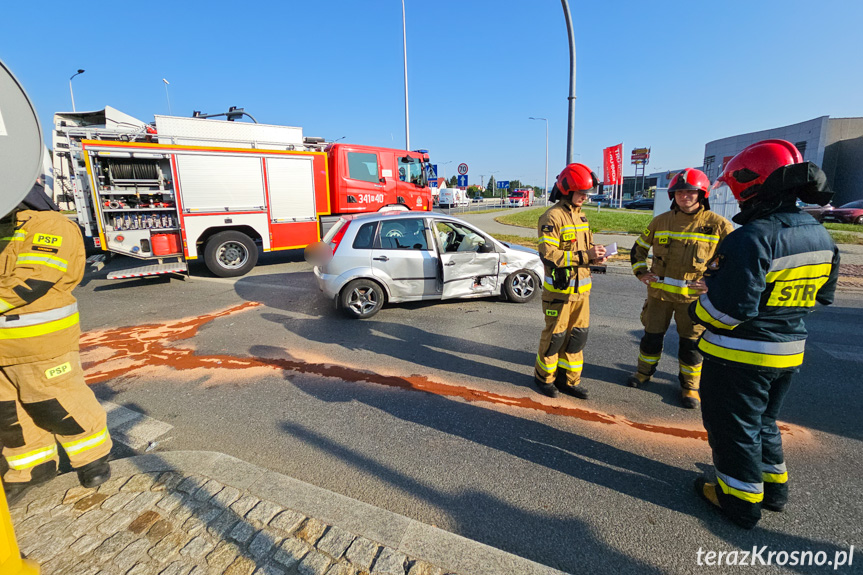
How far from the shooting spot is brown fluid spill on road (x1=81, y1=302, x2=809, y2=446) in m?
3.37

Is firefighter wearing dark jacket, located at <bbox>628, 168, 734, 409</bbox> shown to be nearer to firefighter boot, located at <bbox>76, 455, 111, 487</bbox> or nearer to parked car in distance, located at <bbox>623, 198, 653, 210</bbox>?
firefighter boot, located at <bbox>76, 455, 111, 487</bbox>

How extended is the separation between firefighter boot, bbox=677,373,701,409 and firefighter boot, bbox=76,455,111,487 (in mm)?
4219

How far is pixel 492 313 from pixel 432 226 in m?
1.58

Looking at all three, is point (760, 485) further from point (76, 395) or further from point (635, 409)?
point (76, 395)

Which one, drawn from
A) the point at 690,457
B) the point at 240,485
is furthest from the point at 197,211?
the point at 690,457

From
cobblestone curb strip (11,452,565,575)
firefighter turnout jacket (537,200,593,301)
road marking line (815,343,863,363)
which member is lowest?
road marking line (815,343,863,363)

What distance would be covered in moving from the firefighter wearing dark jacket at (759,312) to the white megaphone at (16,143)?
2915 mm

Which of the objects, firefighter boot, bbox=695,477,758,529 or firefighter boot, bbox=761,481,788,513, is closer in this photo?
firefighter boot, bbox=695,477,758,529

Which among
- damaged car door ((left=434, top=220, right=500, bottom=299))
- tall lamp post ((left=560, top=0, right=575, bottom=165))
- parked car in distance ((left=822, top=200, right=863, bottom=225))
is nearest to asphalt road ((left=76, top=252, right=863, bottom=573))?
damaged car door ((left=434, top=220, right=500, bottom=299))

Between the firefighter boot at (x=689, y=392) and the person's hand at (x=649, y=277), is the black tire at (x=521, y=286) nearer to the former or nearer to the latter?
the person's hand at (x=649, y=277)

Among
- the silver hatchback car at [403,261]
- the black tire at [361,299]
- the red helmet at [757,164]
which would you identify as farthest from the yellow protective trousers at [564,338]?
the black tire at [361,299]

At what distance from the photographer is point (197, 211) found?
8.79 meters

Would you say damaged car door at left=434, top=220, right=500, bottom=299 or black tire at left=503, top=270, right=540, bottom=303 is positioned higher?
damaged car door at left=434, top=220, right=500, bottom=299

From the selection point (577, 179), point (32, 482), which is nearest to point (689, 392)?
point (577, 179)
